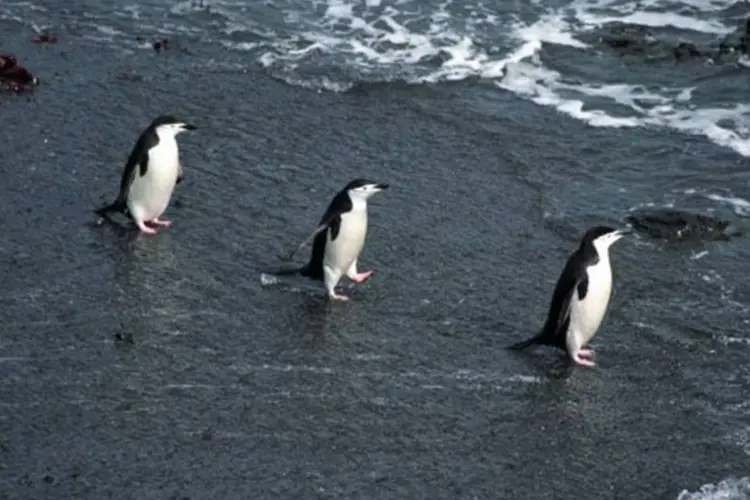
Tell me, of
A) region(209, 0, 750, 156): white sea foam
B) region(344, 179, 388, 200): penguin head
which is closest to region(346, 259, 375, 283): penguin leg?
region(344, 179, 388, 200): penguin head

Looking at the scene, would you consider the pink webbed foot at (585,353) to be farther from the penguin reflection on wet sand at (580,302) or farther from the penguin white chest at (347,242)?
the penguin white chest at (347,242)

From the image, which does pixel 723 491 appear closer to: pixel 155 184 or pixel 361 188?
pixel 361 188

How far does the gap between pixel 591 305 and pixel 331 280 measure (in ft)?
5.46

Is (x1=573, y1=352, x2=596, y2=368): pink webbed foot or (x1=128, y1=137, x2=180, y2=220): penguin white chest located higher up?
(x1=128, y1=137, x2=180, y2=220): penguin white chest

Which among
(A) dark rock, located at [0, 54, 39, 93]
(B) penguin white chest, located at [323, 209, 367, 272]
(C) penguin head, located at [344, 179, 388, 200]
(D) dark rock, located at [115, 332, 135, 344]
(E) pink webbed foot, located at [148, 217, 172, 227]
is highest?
(C) penguin head, located at [344, 179, 388, 200]

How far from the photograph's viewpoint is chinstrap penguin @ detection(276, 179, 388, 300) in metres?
9.70

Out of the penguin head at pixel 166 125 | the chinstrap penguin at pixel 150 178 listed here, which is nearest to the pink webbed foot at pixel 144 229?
the chinstrap penguin at pixel 150 178

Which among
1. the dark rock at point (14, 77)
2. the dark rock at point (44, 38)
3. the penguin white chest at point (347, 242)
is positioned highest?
the penguin white chest at point (347, 242)

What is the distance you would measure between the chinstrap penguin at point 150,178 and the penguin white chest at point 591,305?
2.98 meters

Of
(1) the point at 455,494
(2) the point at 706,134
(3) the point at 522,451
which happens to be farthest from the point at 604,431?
(2) the point at 706,134

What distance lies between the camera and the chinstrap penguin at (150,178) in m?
10.4

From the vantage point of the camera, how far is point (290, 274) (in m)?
9.96

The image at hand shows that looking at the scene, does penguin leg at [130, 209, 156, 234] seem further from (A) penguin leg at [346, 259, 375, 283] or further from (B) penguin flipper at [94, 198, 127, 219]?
(A) penguin leg at [346, 259, 375, 283]

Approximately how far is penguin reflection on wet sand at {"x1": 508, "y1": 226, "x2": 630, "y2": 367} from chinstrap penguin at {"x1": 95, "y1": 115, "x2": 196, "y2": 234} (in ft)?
8.98
